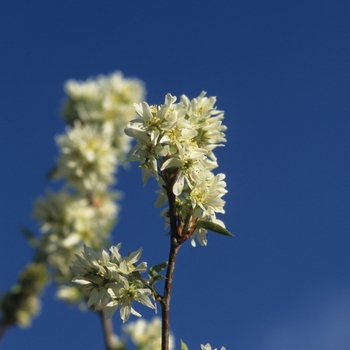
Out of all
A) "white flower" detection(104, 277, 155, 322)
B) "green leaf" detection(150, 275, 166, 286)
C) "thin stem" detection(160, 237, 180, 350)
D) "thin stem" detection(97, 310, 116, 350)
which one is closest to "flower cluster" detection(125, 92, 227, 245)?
"thin stem" detection(160, 237, 180, 350)

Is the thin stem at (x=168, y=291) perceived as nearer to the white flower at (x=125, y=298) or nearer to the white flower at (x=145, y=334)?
the white flower at (x=125, y=298)

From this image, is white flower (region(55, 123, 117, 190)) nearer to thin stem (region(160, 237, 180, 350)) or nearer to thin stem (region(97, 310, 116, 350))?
thin stem (region(97, 310, 116, 350))

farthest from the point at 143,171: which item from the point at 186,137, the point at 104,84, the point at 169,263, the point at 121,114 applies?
the point at 104,84

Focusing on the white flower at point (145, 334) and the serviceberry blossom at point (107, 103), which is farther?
the serviceberry blossom at point (107, 103)

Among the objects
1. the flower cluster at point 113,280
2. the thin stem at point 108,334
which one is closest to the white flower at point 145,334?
the thin stem at point 108,334

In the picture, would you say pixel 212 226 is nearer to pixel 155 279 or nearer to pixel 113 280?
pixel 155 279

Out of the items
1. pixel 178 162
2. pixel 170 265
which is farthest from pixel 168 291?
pixel 178 162
